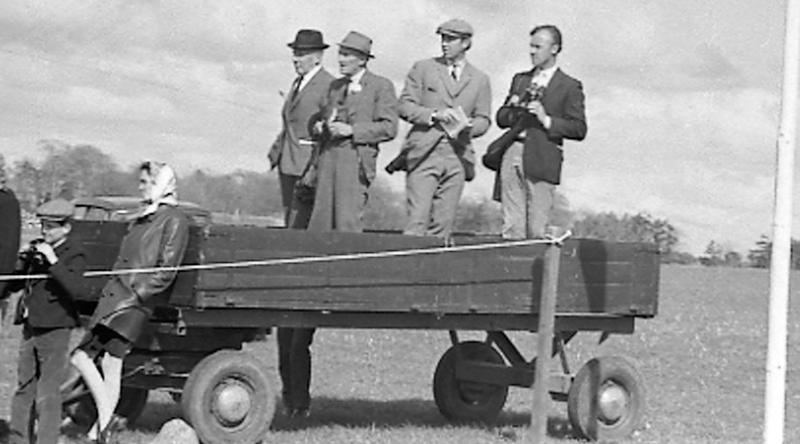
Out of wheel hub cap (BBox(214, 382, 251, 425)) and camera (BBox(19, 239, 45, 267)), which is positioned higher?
camera (BBox(19, 239, 45, 267))

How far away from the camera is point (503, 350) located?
41.9 feet

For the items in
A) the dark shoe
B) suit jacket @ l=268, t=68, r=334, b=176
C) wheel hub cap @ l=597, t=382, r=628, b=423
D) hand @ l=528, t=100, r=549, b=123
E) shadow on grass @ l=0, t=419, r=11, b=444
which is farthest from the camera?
the dark shoe

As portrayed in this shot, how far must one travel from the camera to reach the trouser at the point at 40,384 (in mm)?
9969

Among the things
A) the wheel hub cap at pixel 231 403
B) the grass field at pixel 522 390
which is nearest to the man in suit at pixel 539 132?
the grass field at pixel 522 390

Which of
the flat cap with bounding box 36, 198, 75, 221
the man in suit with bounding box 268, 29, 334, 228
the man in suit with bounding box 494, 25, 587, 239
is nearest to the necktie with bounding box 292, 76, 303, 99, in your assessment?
the man in suit with bounding box 268, 29, 334, 228

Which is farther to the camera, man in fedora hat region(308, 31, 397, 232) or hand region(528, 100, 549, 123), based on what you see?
man in fedora hat region(308, 31, 397, 232)

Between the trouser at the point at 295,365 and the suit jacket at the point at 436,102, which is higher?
the suit jacket at the point at 436,102

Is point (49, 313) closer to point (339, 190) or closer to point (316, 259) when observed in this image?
point (316, 259)

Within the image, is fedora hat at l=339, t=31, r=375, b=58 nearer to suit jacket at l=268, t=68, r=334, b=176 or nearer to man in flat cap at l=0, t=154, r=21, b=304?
suit jacket at l=268, t=68, r=334, b=176

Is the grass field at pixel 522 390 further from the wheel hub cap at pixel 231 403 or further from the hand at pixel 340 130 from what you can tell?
the hand at pixel 340 130

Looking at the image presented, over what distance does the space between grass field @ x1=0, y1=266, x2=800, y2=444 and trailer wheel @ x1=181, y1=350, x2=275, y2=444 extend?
0.71 m

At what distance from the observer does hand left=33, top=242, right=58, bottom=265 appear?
1000 centimetres

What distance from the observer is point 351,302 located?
35.4 feet

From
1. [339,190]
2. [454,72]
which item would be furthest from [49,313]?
[454,72]
